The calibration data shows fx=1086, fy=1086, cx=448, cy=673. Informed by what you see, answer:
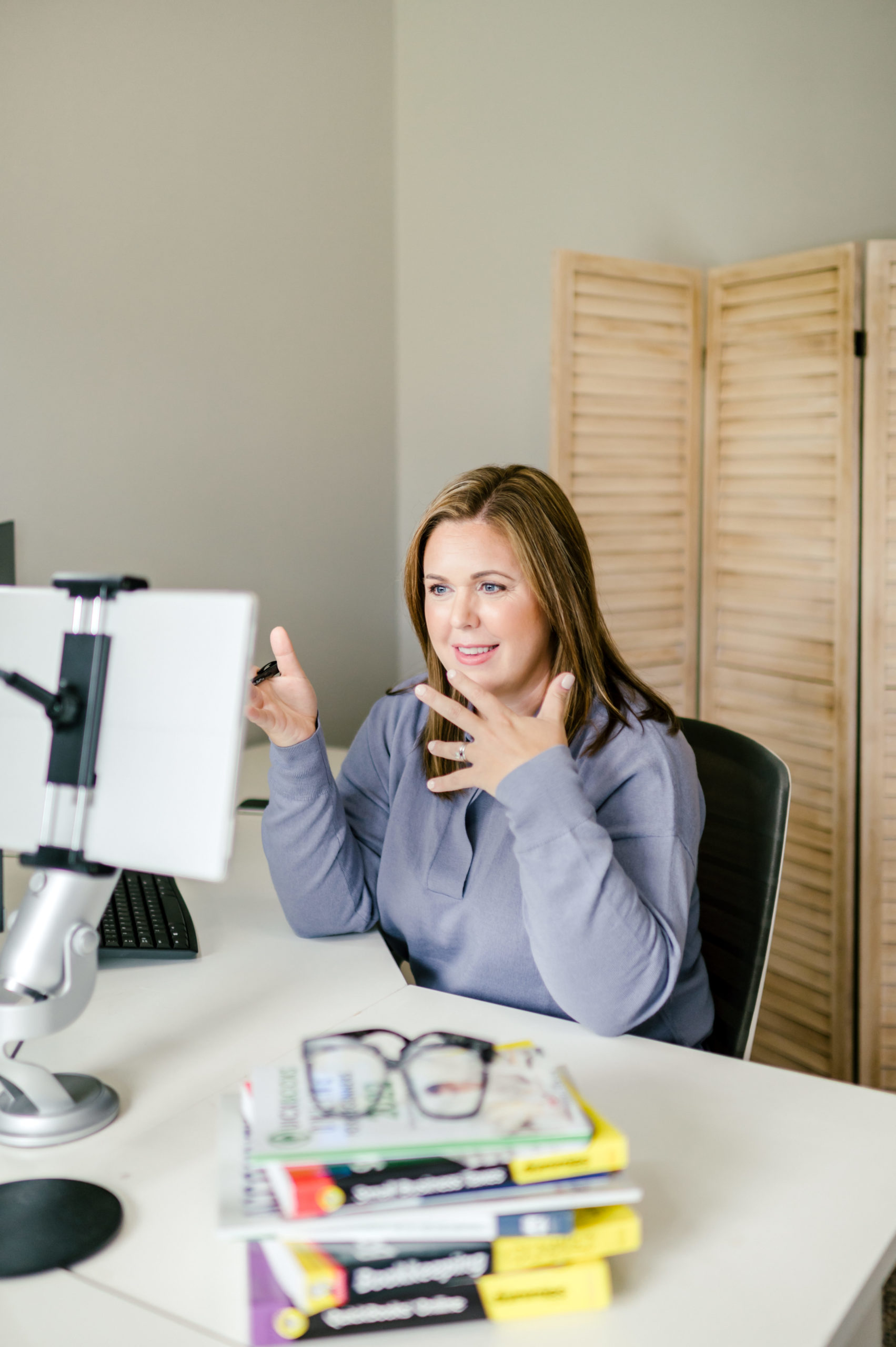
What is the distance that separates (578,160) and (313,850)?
2084 millimetres

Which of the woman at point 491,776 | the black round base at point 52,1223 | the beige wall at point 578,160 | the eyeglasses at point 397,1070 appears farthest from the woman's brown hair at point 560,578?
the beige wall at point 578,160

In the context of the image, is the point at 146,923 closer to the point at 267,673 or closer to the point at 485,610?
the point at 267,673

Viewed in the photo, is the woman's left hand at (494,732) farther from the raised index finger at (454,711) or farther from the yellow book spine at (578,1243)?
the yellow book spine at (578,1243)

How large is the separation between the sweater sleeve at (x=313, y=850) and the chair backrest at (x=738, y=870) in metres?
0.41

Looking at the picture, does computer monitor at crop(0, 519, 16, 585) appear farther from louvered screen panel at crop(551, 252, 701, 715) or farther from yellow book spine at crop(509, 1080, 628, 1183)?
louvered screen panel at crop(551, 252, 701, 715)

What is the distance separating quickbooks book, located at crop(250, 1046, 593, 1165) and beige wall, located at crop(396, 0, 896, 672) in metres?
2.19

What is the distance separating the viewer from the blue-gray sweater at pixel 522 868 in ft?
3.24

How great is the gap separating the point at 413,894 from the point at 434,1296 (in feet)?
2.02

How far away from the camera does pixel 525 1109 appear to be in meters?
0.65

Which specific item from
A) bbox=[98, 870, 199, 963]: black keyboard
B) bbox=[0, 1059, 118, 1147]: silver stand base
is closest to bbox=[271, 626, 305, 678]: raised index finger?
bbox=[98, 870, 199, 963]: black keyboard

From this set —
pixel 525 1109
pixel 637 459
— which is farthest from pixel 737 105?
pixel 525 1109

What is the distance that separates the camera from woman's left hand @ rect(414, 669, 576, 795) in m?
1.03

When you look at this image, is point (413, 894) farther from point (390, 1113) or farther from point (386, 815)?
point (390, 1113)

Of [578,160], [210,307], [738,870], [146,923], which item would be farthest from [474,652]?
[578,160]
